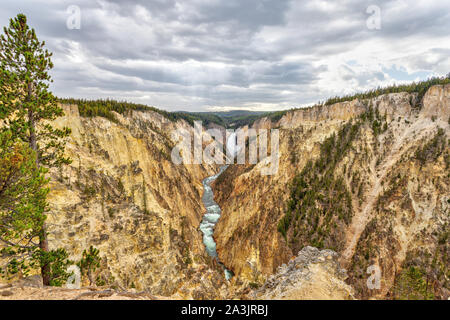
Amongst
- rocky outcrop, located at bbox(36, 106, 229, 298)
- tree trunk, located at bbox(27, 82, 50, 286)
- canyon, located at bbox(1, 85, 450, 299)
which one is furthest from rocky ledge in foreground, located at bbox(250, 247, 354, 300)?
tree trunk, located at bbox(27, 82, 50, 286)

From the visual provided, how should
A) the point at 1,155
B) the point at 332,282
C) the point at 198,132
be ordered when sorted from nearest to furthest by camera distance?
the point at 1,155 → the point at 332,282 → the point at 198,132

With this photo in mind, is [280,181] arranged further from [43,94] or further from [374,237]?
[43,94]

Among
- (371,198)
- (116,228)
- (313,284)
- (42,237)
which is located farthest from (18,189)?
(371,198)

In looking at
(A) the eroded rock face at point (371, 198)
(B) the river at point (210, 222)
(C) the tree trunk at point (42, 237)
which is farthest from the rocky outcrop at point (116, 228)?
(A) the eroded rock face at point (371, 198)

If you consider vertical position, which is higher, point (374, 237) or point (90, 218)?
point (90, 218)

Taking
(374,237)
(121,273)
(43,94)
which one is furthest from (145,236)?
(374,237)

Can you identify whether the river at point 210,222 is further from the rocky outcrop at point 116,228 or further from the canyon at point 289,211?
the rocky outcrop at point 116,228
